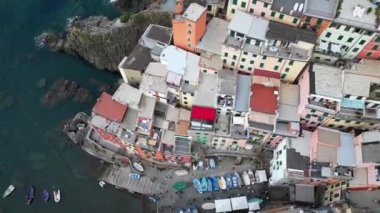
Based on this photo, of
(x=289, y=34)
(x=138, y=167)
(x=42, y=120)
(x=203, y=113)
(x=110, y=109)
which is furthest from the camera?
(x=42, y=120)

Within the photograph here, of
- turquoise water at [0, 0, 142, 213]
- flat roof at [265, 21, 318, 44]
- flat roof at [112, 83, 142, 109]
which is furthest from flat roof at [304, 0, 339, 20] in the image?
turquoise water at [0, 0, 142, 213]

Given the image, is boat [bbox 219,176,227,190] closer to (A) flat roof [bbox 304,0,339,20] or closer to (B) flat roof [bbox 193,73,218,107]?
(B) flat roof [bbox 193,73,218,107]

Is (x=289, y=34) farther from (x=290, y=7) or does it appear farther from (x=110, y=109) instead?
(x=110, y=109)

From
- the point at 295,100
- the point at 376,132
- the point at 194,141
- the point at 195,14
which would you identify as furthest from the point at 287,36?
the point at 194,141

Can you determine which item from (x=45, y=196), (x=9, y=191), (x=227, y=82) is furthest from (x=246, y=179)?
(x=9, y=191)

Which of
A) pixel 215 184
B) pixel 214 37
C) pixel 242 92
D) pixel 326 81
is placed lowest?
pixel 215 184

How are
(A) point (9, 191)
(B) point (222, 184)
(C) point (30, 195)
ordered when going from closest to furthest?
1. (B) point (222, 184)
2. (C) point (30, 195)
3. (A) point (9, 191)

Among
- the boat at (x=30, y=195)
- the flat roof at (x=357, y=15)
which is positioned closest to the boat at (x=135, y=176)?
the boat at (x=30, y=195)

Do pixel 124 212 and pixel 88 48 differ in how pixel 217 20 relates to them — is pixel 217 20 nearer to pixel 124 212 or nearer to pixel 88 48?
pixel 88 48
